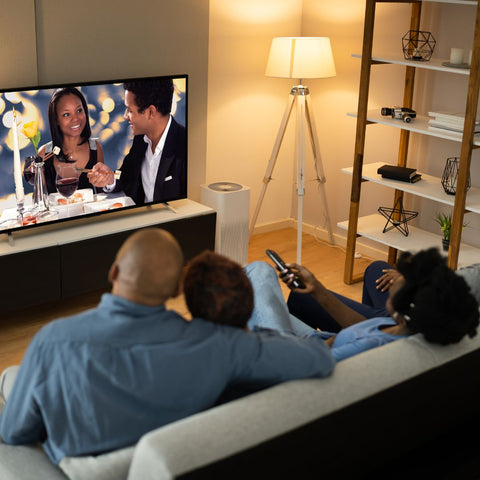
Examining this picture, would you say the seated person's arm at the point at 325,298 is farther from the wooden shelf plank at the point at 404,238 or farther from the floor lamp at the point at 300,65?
the floor lamp at the point at 300,65

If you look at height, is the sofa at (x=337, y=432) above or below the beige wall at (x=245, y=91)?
below

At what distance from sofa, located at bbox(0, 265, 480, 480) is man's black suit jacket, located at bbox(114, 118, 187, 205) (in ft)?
8.00

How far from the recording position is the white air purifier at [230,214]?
14.7 feet

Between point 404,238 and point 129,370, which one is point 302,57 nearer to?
point 404,238

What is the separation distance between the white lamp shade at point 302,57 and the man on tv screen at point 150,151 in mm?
797

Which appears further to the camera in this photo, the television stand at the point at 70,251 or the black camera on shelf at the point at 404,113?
the black camera on shelf at the point at 404,113

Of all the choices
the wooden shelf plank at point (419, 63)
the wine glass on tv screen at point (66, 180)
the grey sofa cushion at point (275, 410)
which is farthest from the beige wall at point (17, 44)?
the grey sofa cushion at point (275, 410)

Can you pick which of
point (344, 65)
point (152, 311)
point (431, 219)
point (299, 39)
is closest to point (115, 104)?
point (299, 39)

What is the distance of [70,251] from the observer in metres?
3.78

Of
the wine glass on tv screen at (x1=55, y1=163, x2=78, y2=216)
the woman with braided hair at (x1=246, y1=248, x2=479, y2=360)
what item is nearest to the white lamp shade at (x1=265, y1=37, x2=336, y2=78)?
the wine glass on tv screen at (x1=55, y1=163, x2=78, y2=216)

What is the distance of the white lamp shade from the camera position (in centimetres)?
443

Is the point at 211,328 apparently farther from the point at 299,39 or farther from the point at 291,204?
the point at 291,204

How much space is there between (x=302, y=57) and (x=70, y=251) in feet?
6.24

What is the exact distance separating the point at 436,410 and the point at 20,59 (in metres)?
2.75
